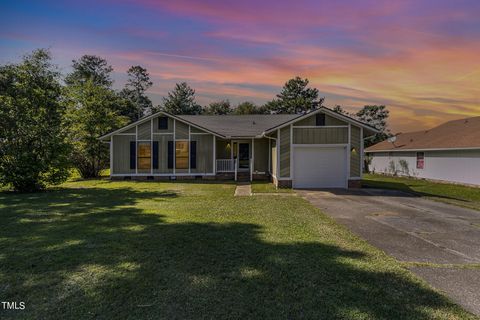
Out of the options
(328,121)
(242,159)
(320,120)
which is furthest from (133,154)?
(328,121)

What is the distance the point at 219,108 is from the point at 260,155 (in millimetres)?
33068

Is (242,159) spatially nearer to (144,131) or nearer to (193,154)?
(193,154)

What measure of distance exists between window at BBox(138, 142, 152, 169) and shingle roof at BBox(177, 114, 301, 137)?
9.26 ft

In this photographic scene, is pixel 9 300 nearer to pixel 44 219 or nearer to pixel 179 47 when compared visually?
pixel 44 219

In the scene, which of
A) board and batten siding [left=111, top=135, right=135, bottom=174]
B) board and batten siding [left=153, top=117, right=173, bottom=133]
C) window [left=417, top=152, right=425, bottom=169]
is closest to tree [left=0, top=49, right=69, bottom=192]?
board and batten siding [left=111, top=135, right=135, bottom=174]

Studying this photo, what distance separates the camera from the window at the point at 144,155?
1652cm

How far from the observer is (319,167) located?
1323cm

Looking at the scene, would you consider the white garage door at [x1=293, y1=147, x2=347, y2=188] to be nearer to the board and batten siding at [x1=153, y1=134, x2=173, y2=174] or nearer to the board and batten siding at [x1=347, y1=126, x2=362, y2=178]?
the board and batten siding at [x1=347, y1=126, x2=362, y2=178]

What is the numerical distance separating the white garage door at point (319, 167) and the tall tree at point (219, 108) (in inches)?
1433

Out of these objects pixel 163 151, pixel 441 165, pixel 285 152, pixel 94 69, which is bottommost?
pixel 441 165

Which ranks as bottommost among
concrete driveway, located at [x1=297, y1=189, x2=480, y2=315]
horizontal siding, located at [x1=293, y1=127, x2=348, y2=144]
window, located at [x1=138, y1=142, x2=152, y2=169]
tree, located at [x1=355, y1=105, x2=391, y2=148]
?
concrete driveway, located at [x1=297, y1=189, x2=480, y2=315]

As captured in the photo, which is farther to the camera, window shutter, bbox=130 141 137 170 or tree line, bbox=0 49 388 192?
window shutter, bbox=130 141 137 170

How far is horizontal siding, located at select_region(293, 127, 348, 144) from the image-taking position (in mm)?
12930

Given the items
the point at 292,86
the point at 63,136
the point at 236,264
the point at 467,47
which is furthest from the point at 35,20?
the point at 292,86
